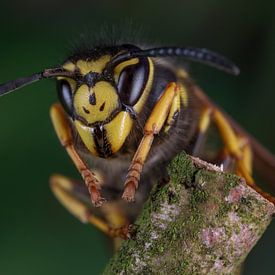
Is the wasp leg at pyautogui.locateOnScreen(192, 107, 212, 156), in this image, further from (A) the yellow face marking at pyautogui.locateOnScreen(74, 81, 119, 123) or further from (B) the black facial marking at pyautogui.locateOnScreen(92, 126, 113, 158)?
(A) the yellow face marking at pyautogui.locateOnScreen(74, 81, 119, 123)

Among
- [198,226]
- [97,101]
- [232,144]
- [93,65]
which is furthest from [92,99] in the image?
[232,144]

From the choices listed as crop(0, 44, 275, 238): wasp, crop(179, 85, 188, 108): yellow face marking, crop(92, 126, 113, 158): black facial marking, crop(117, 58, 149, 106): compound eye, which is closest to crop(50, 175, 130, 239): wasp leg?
crop(0, 44, 275, 238): wasp

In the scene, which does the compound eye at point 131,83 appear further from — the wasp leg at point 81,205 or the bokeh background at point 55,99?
the bokeh background at point 55,99

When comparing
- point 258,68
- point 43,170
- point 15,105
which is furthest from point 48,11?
point 258,68

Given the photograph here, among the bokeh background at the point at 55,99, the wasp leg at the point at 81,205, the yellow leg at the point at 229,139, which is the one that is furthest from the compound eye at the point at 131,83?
the bokeh background at the point at 55,99

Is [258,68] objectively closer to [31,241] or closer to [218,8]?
[218,8]

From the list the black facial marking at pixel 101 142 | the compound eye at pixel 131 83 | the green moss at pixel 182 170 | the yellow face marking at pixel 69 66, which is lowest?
the green moss at pixel 182 170
